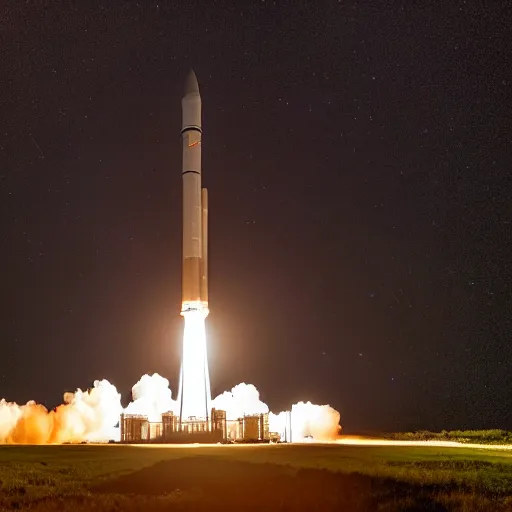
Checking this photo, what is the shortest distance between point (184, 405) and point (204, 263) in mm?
11283

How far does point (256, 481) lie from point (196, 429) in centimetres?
2640

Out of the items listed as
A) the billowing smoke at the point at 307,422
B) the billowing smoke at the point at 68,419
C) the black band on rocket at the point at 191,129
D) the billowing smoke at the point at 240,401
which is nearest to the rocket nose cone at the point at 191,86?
the black band on rocket at the point at 191,129

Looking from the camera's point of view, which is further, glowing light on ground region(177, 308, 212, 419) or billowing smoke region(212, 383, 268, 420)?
billowing smoke region(212, 383, 268, 420)

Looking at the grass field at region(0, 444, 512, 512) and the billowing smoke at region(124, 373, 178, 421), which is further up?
the billowing smoke at region(124, 373, 178, 421)

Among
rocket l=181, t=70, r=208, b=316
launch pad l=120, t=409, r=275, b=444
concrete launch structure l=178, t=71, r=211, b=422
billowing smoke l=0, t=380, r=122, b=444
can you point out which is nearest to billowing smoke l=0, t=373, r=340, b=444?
billowing smoke l=0, t=380, r=122, b=444

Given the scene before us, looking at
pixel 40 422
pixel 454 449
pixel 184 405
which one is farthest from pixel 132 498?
pixel 40 422

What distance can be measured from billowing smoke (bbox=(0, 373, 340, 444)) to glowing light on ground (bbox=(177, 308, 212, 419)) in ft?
14.1

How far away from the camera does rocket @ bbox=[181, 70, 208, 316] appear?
203 feet

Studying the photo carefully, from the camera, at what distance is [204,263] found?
63094mm

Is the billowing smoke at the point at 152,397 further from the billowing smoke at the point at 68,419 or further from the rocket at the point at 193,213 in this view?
the rocket at the point at 193,213

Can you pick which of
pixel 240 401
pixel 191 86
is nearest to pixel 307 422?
pixel 240 401

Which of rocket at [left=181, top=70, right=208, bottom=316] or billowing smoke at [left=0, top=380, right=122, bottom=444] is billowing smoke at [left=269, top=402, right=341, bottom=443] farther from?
billowing smoke at [left=0, top=380, right=122, bottom=444]

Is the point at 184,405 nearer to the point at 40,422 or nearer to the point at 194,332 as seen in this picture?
the point at 194,332

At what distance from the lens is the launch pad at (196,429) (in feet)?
190
